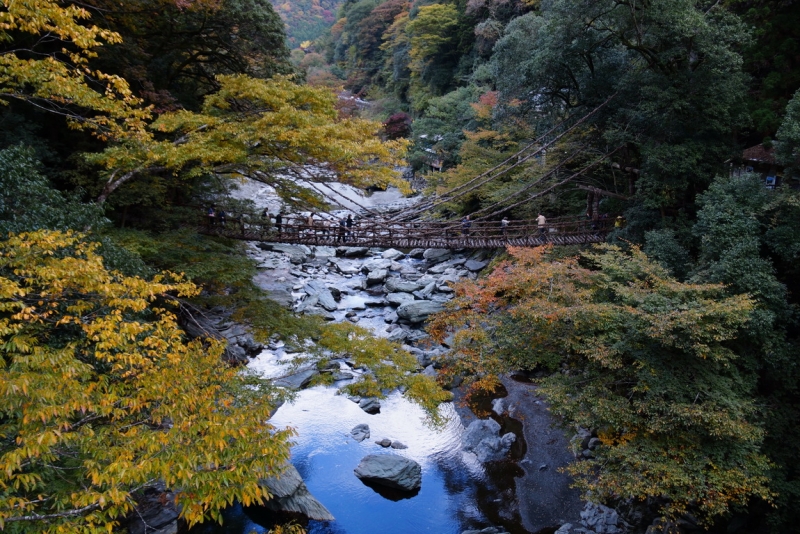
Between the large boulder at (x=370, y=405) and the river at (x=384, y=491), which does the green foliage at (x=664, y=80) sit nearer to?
the river at (x=384, y=491)

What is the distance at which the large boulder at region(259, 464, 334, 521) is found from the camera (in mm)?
6254

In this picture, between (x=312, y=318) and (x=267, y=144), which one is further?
(x=312, y=318)

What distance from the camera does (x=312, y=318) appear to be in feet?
24.8

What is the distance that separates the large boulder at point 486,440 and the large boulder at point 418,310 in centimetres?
380

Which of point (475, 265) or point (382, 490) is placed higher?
point (475, 265)

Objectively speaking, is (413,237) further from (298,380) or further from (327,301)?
(327,301)

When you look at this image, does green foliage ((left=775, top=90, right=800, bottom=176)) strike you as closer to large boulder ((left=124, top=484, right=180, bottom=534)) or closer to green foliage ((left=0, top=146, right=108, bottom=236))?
green foliage ((left=0, top=146, right=108, bottom=236))

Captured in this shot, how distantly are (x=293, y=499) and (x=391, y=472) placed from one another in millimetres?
1498

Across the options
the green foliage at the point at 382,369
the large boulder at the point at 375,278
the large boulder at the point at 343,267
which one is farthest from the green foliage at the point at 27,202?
the large boulder at the point at 343,267

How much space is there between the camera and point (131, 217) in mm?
7711

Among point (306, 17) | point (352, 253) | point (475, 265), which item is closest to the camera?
point (475, 265)

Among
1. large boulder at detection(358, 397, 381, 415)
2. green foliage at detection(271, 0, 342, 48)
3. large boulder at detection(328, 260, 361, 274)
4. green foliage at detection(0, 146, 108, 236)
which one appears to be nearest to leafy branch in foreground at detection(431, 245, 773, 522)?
large boulder at detection(358, 397, 381, 415)

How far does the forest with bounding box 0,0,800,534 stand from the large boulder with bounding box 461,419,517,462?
1.09m

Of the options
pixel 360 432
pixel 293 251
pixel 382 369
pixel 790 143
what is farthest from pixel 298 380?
pixel 293 251
